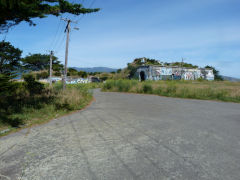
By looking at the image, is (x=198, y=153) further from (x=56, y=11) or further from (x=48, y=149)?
(x=56, y=11)

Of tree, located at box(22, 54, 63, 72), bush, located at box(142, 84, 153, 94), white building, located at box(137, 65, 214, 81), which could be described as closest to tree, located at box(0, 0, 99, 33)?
bush, located at box(142, 84, 153, 94)

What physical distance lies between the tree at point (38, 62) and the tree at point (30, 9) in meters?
53.5

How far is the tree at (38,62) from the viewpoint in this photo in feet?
176

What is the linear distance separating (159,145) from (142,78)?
118 feet

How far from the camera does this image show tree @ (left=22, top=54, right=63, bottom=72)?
53531mm

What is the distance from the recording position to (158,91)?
59.2ft

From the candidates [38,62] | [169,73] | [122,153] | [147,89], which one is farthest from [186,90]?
[38,62]

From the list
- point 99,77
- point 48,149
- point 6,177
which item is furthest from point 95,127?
point 99,77

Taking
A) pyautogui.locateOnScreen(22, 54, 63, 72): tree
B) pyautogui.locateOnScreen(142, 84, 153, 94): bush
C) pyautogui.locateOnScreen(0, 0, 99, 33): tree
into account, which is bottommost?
pyautogui.locateOnScreen(142, 84, 153, 94): bush

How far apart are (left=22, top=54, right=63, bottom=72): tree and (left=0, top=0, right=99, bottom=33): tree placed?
5355 centimetres

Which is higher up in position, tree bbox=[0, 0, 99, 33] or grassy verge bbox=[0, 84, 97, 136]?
tree bbox=[0, 0, 99, 33]

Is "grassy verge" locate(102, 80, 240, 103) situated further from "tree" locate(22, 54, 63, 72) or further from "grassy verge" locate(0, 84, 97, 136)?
"tree" locate(22, 54, 63, 72)

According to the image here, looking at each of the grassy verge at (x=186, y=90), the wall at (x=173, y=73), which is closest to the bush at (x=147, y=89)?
the grassy verge at (x=186, y=90)

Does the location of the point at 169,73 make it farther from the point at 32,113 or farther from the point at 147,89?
the point at 32,113
